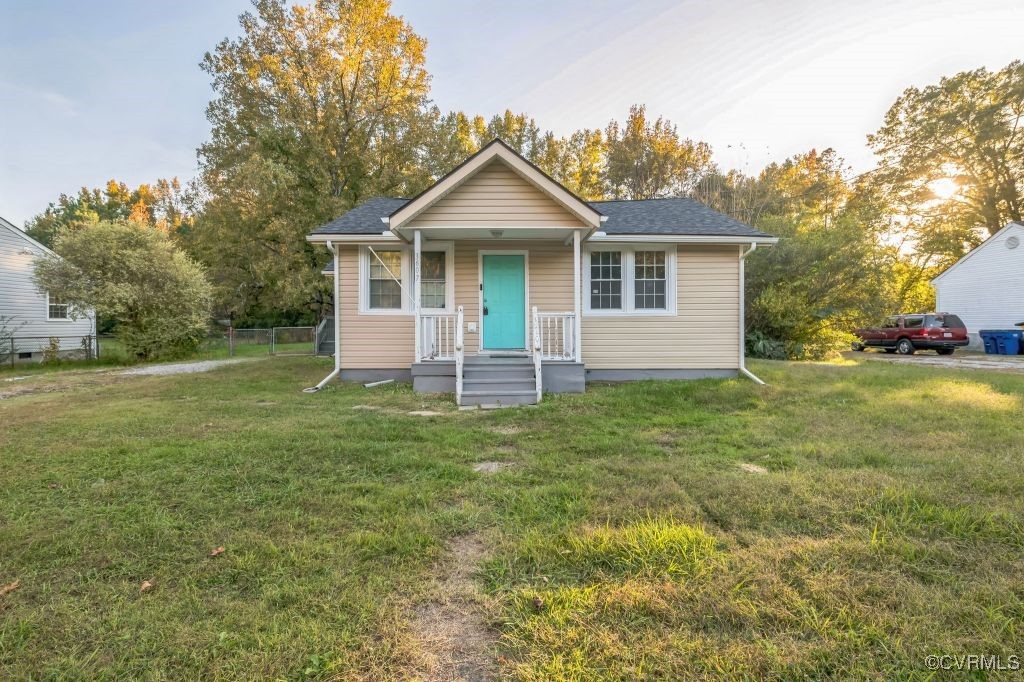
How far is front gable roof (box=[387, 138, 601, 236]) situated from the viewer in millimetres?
7449

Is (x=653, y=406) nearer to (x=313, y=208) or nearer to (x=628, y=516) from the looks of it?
(x=628, y=516)

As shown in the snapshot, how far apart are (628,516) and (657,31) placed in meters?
12.5

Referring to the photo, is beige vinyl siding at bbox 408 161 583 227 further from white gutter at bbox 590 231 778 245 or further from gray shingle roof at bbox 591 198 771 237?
gray shingle roof at bbox 591 198 771 237

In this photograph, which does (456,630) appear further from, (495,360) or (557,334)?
(557,334)

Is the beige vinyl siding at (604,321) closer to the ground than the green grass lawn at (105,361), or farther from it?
farther from it

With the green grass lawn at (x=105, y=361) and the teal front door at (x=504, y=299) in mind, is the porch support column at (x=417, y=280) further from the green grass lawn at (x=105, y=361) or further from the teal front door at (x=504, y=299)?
the green grass lawn at (x=105, y=361)

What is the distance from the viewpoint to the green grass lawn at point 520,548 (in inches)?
67.9

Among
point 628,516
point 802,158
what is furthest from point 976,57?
point 628,516

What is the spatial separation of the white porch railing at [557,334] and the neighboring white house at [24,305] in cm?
1671

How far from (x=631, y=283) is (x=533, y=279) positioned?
2131 millimetres

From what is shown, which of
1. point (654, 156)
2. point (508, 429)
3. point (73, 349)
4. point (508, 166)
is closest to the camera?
point (508, 429)

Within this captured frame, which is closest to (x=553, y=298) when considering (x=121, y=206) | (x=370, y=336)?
(x=370, y=336)

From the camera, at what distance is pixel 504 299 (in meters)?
9.08

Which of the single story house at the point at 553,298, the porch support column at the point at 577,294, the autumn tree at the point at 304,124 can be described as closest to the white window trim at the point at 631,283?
the single story house at the point at 553,298
